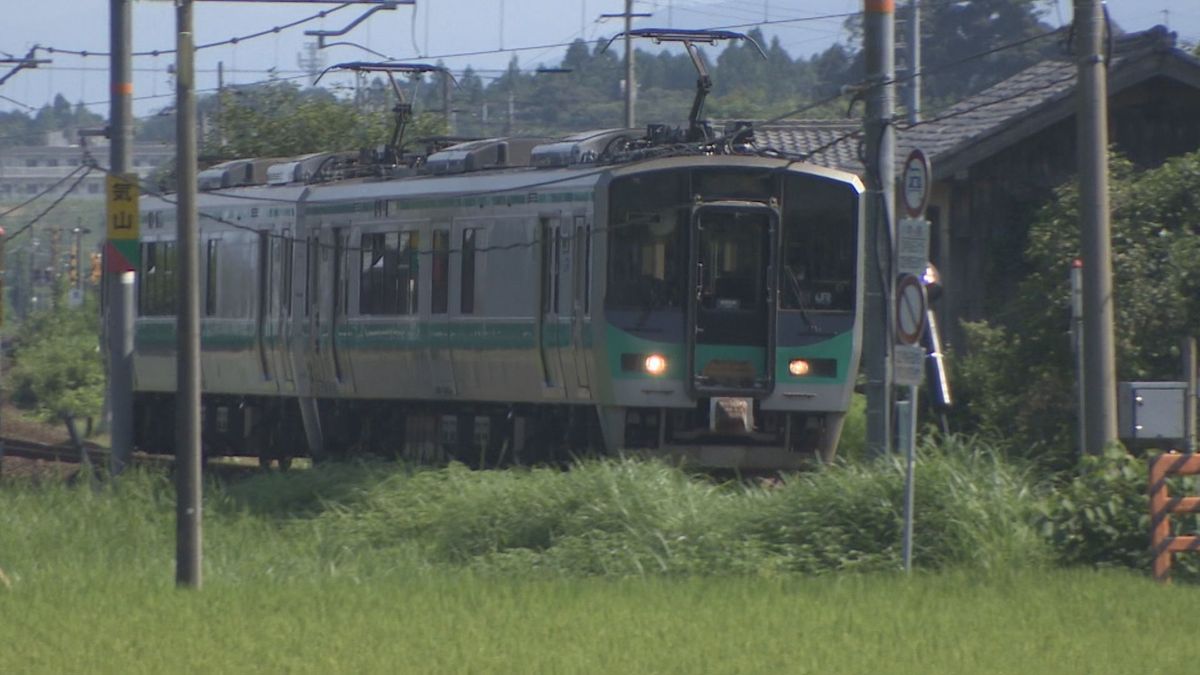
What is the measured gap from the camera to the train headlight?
55.1 feet

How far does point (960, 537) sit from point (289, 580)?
422 cm

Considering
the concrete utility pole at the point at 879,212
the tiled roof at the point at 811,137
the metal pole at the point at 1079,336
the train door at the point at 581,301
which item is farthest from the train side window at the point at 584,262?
the tiled roof at the point at 811,137

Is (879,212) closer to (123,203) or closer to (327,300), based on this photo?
(123,203)

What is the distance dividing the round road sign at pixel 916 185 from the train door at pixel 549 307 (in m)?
5.88

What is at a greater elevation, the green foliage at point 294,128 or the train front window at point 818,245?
the green foliage at point 294,128

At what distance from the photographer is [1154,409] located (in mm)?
12977

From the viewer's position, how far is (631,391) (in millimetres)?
16781

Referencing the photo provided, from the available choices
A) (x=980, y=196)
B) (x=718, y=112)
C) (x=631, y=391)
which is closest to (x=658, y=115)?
(x=718, y=112)

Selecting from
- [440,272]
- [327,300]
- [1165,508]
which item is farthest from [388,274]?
[1165,508]

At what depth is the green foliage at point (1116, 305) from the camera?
17016 mm

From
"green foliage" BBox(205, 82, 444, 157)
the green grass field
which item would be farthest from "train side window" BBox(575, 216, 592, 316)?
"green foliage" BBox(205, 82, 444, 157)

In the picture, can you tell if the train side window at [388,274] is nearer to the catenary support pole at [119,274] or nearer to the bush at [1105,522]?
the catenary support pole at [119,274]

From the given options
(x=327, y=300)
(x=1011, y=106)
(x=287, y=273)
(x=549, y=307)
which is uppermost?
(x=1011, y=106)

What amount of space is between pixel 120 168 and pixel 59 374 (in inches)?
997
